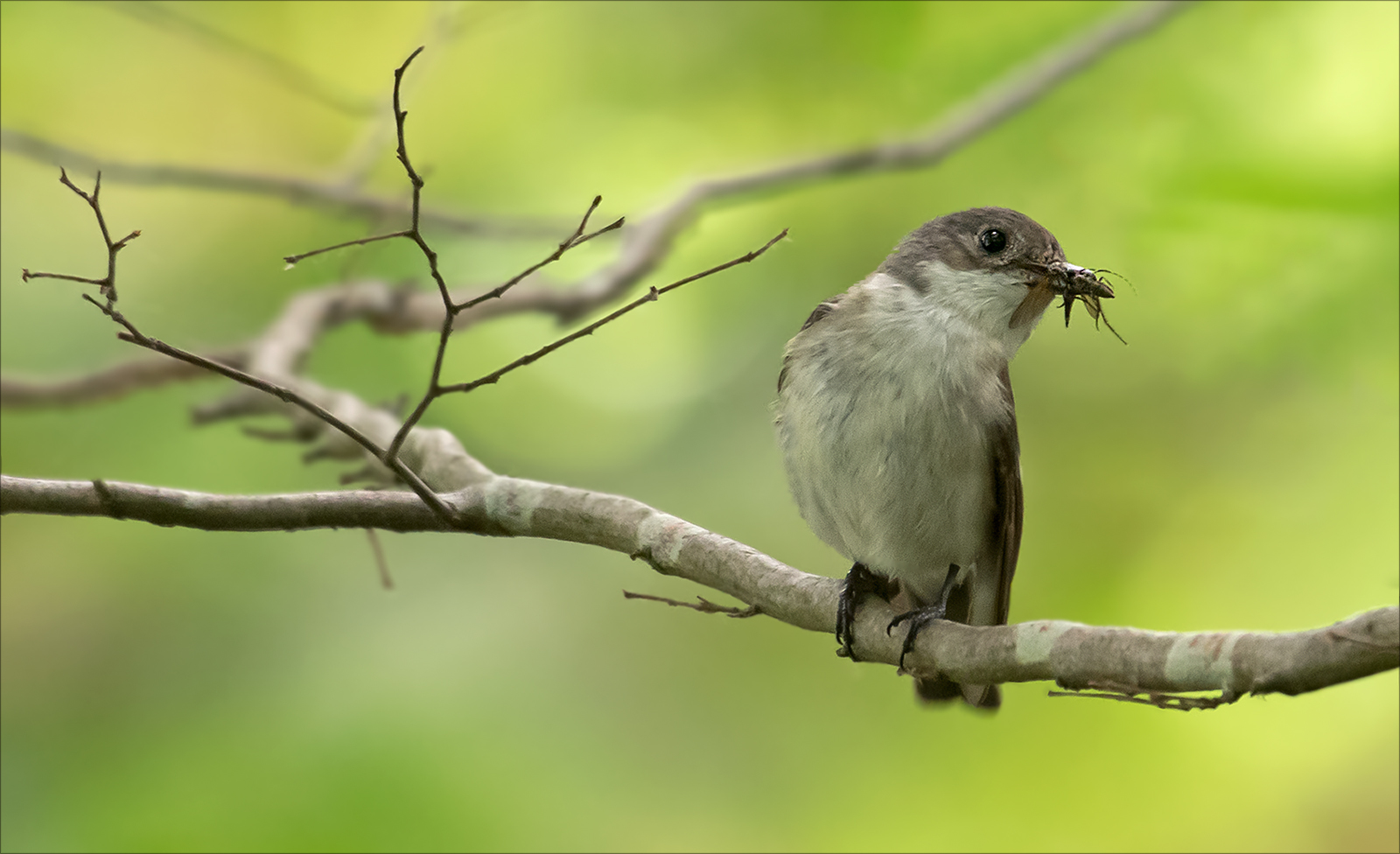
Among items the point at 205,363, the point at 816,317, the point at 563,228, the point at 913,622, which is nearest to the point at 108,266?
A: the point at 205,363

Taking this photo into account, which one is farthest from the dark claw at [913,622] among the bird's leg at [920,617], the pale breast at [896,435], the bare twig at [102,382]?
the bare twig at [102,382]

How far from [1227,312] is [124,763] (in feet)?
21.4

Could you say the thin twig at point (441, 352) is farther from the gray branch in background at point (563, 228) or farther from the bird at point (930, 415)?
the gray branch in background at point (563, 228)

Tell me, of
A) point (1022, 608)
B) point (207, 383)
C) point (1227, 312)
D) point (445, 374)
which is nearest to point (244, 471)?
point (207, 383)

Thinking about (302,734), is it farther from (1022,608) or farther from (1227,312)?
(1227,312)

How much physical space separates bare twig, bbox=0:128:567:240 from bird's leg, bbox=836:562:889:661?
291 cm

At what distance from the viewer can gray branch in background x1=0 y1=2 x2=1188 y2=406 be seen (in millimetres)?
5387

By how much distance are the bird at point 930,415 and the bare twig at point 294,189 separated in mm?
2568

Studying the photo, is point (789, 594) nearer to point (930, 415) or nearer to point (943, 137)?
point (930, 415)

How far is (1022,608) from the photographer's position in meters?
6.49

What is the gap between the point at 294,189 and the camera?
6.14 meters

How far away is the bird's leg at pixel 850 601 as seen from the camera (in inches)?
120

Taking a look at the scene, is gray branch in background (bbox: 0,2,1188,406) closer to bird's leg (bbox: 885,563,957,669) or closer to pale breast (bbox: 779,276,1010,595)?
pale breast (bbox: 779,276,1010,595)

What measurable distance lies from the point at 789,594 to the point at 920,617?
36cm
